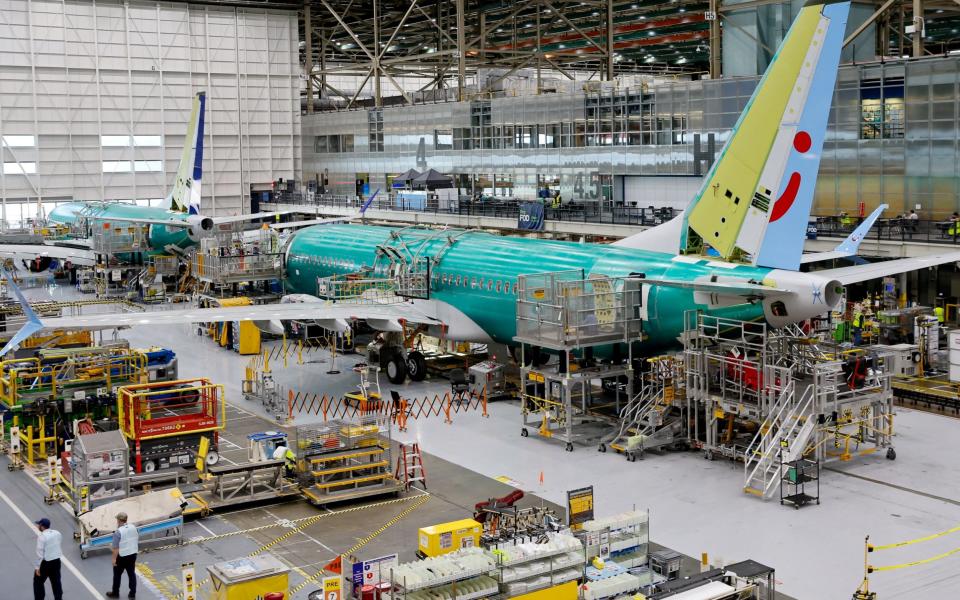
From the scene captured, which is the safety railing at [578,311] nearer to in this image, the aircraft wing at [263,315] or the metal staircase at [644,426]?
the metal staircase at [644,426]

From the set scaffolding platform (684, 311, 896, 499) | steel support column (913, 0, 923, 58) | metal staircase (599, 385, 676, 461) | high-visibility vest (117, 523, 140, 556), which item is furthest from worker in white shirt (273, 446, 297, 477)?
steel support column (913, 0, 923, 58)

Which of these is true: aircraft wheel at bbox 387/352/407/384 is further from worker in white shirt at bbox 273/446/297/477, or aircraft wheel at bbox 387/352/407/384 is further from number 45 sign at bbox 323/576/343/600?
number 45 sign at bbox 323/576/343/600

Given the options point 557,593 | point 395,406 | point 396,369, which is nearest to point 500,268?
point 396,369

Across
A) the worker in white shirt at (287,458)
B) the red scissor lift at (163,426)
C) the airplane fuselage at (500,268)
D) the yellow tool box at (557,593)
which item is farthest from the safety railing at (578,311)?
the yellow tool box at (557,593)

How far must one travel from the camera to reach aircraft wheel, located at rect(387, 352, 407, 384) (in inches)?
1428

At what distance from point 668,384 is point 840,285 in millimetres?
5799

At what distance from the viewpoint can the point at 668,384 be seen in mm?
28609

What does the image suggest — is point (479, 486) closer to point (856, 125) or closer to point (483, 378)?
point (483, 378)

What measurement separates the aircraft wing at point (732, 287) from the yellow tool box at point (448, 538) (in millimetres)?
8955

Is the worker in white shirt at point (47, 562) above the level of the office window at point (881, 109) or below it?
below

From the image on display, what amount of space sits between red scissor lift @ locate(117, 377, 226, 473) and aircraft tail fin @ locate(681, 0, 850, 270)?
45.2ft

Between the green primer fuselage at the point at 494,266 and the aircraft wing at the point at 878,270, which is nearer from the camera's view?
the aircraft wing at the point at 878,270

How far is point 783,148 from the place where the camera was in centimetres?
2492

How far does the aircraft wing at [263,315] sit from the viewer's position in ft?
92.1
